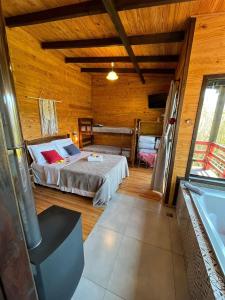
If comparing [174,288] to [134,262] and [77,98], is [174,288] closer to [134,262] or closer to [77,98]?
[134,262]

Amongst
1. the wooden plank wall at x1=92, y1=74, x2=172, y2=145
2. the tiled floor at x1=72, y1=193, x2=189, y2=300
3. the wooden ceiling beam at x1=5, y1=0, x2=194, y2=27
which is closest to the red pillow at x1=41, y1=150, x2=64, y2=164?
the tiled floor at x1=72, y1=193, x2=189, y2=300

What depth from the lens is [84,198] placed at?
264 cm

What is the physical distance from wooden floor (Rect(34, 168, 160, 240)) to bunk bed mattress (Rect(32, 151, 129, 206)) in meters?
0.13

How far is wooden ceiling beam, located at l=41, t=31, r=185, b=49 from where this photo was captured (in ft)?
7.53

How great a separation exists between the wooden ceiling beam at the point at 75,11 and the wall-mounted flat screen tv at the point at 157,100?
2930mm

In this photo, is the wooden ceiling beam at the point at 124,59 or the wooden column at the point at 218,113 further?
the wooden ceiling beam at the point at 124,59

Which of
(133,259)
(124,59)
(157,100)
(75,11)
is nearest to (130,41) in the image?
(124,59)

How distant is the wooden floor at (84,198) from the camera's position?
7.02 ft

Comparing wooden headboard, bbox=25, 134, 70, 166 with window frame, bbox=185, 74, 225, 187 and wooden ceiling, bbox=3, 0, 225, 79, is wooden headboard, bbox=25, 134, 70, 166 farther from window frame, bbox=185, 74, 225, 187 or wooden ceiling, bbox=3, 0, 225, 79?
window frame, bbox=185, 74, 225, 187

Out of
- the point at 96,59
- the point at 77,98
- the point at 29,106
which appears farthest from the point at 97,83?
the point at 29,106

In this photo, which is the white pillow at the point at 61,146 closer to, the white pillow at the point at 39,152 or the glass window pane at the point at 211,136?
the white pillow at the point at 39,152

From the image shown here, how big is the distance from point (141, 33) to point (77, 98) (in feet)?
8.85

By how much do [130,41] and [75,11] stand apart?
40.4 inches

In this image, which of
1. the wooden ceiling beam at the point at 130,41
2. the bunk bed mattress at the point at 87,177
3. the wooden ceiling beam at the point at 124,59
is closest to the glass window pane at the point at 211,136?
the wooden ceiling beam at the point at 130,41
